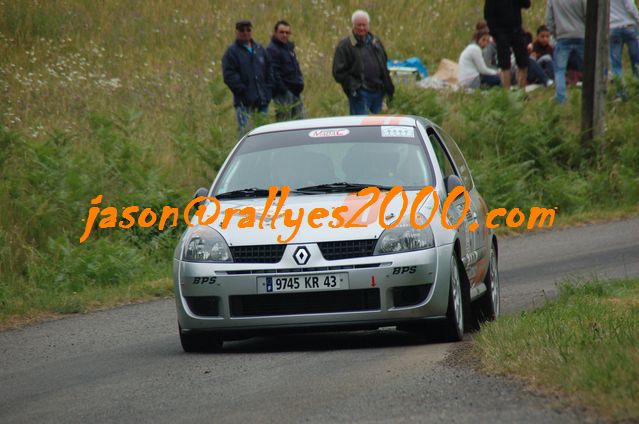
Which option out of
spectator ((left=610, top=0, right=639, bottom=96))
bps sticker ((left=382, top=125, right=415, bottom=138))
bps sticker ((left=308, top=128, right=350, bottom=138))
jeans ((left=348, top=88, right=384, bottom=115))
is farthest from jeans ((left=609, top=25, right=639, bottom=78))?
bps sticker ((left=308, top=128, right=350, bottom=138))

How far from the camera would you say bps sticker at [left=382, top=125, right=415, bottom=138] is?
10.5 metres

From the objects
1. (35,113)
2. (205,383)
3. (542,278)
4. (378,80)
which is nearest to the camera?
(205,383)

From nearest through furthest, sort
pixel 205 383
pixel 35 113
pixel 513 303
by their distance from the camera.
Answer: pixel 205 383, pixel 513 303, pixel 35 113

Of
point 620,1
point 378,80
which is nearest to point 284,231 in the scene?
point 378,80

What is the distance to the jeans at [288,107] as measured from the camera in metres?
19.8

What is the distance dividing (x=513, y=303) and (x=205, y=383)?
4811mm

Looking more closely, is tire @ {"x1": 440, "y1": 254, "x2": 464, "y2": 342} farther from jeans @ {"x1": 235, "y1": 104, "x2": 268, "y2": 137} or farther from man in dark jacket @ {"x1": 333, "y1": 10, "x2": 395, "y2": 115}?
man in dark jacket @ {"x1": 333, "y1": 10, "x2": 395, "y2": 115}

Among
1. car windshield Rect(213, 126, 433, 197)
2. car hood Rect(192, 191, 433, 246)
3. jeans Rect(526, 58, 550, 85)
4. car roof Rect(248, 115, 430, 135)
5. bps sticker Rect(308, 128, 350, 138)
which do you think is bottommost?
jeans Rect(526, 58, 550, 85)

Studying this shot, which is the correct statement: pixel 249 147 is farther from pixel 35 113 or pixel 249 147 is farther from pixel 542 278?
pixel 35 113

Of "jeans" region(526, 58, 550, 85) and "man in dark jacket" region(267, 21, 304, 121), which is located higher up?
"man in dark jacket" region(267, 21, 304, 121)

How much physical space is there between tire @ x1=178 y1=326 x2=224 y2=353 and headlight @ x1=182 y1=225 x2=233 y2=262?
0.54 metres

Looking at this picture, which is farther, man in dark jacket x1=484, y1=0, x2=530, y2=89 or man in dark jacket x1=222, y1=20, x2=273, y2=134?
man in dark jacket x1=484, y1=0, x2=530, y2=89

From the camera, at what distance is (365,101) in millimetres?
20234

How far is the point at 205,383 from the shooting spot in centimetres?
807
